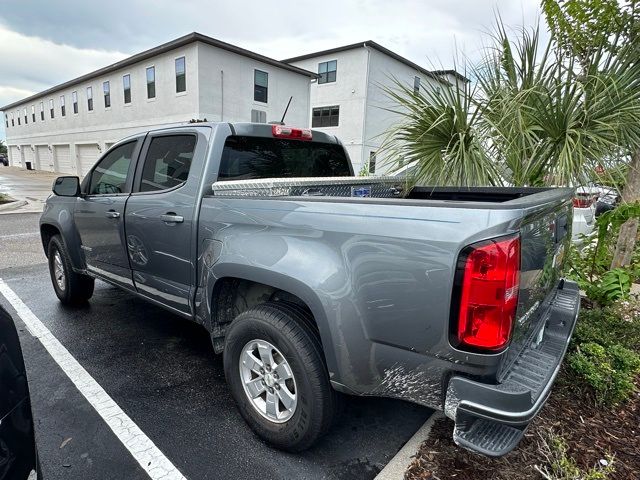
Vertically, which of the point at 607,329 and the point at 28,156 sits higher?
the point at 28,156

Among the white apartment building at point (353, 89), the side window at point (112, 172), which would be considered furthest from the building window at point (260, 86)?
the side window at point (112, 172)

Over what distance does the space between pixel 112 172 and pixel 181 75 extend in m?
16.9

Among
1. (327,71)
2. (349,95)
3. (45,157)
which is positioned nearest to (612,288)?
(349,95)

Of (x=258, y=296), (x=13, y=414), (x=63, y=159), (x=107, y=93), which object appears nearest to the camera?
(x=13, y=414)

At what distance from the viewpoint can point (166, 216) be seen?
9.36 ft

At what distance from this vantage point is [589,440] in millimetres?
2275

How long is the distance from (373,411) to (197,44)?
18343 millimetres

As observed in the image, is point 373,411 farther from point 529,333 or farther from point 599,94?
point 599,94

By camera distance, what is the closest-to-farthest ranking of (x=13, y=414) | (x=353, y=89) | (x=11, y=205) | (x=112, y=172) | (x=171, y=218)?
(x=13, y=414) < (x=171, y=218) < (x=112, y=172) < (x=11, y=205) < (x=353, y=89)

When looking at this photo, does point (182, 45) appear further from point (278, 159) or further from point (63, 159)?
point (63, 159)

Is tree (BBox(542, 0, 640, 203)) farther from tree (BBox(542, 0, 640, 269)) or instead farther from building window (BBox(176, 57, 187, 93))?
building window (BBox(176, 57, 187, 93))

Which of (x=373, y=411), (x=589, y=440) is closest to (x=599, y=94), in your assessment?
(x=589, y=440)

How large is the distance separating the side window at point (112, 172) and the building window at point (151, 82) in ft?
61.1

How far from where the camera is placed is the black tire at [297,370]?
6.76 feet
